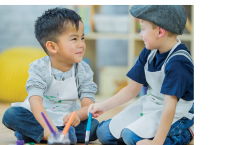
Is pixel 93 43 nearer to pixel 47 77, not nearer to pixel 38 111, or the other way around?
pixel 47 77

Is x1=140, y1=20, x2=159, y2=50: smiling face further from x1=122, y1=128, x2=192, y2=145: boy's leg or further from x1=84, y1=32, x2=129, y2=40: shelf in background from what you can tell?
x1=84, y1=32, x2=129, y2=40: shelf in background

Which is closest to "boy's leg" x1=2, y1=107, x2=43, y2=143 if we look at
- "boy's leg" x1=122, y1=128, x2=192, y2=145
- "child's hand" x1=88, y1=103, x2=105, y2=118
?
"child's hand" x1=88, y1=103, x2=105, y2=118

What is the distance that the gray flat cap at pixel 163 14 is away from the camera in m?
0.77

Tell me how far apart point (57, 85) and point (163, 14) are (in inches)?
19.3

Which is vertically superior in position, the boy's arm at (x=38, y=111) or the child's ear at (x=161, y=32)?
the child's ear at (x=161, y=32)

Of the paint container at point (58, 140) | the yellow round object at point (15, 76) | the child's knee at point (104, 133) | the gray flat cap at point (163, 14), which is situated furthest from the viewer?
the yellow round object at point (15, 76)

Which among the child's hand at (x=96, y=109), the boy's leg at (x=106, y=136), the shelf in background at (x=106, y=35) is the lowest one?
the boy's leg at (x=106, y=136)

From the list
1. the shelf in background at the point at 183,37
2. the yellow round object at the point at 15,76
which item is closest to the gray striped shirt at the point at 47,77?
the yellow round object at the point at 15,76

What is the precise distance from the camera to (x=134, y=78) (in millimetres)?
1021

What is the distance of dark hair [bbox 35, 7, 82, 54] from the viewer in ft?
3.31

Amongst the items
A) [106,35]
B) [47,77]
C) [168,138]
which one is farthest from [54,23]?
[106,35]

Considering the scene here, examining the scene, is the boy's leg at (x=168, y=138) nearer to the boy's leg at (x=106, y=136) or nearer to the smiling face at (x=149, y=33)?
the boy's leg at (x=106, y=136)
